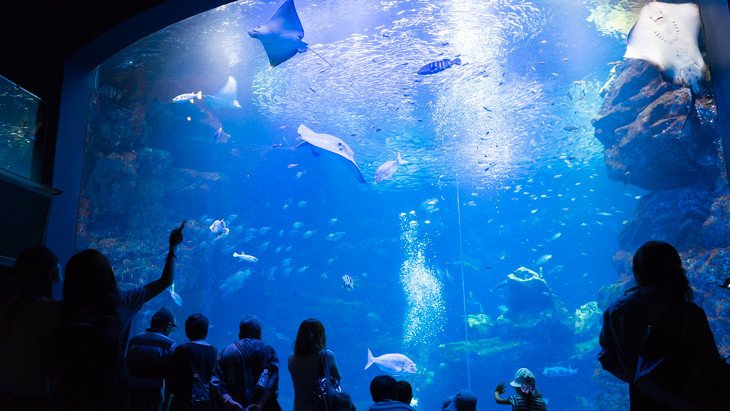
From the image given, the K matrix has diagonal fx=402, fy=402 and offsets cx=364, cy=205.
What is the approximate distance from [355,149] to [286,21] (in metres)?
16.9

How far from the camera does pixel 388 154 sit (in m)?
24.1

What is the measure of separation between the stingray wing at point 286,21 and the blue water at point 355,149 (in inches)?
167

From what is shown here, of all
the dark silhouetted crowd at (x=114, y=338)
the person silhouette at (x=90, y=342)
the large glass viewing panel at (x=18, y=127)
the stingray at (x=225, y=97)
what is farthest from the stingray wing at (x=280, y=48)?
the stingray at (x=225, y=97)

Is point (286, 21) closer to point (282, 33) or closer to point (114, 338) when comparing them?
point (282, 33)

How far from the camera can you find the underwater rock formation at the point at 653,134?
9.11 meters

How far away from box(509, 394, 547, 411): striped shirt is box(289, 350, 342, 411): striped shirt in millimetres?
1448

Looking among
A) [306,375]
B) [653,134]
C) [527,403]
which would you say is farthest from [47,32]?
[653,134]

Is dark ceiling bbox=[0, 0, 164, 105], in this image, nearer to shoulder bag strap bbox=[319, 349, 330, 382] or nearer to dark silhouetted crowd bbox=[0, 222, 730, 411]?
dark silhouetted crowd bbox=[0, 222, 730, 411]

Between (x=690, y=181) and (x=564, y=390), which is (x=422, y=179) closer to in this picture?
(x=564, y=390)

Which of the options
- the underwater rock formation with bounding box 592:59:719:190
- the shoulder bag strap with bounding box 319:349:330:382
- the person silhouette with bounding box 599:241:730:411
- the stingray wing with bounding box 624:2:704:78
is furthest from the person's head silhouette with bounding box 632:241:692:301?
the underwater rock formation with bounding box 592:59:719:190

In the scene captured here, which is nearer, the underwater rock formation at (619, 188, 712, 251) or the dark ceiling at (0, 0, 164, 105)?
the dark ceiling at (0, 0, 164, 105)

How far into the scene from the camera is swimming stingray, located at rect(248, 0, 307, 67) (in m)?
6.70

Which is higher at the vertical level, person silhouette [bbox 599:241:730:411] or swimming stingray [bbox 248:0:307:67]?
swimming stingray [bbox 248:0:307:67]

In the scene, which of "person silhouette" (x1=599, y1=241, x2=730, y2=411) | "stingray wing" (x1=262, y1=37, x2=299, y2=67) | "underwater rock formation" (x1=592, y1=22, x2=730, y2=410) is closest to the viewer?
"person silhouette" (x1=599, y1=241, x2=730, y2=411)
